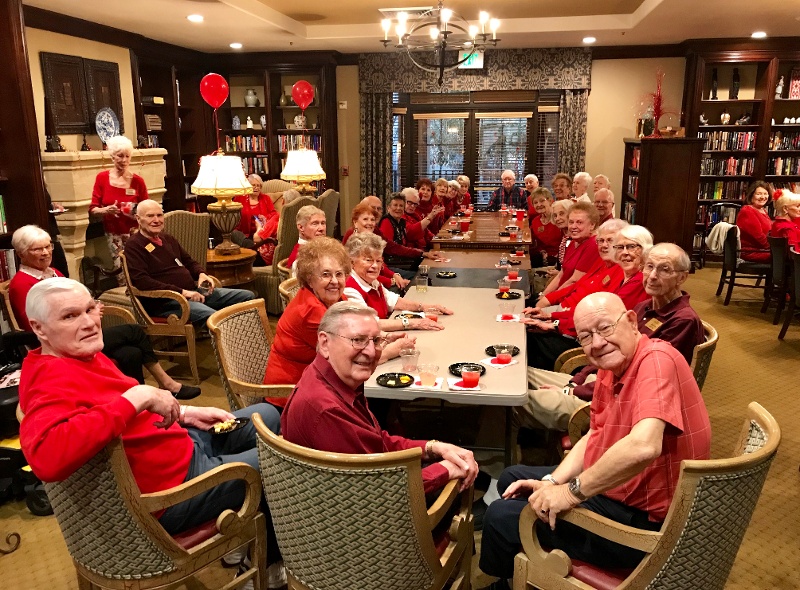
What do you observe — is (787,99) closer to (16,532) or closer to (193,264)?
(193,264)

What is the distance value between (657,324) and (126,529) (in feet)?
6.74

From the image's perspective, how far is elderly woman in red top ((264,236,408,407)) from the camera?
8.79ft

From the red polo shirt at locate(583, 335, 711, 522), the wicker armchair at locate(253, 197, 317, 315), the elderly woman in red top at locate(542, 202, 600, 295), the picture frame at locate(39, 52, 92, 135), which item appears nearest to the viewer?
the red polo shirt at locate(583, 335, 711, 522)

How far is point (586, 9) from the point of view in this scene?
7.04 metres

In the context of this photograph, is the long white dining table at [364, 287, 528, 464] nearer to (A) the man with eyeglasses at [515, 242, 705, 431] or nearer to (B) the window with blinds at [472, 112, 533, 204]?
(A) the man with eyeglasses at [515, 242, 705, 431]

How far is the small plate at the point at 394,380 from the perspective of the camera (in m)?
2.43

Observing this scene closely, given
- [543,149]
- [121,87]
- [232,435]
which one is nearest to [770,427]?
[232,435]

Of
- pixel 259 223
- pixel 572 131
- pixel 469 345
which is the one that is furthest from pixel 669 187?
pixel 469 345

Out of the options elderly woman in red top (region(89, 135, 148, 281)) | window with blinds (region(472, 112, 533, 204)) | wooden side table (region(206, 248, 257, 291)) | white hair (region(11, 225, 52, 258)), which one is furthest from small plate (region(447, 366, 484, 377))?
window with blinds (region(472, 112, 533, 204))

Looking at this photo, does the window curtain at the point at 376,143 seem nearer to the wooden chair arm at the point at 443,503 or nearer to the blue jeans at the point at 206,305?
the blue jeans at the point at 206,305

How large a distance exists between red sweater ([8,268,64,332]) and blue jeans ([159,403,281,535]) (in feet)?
5.66

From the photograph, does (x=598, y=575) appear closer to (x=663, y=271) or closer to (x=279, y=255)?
(x=663, y=271)

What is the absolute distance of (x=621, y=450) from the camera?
5.44ft

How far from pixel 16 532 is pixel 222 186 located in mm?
2794
